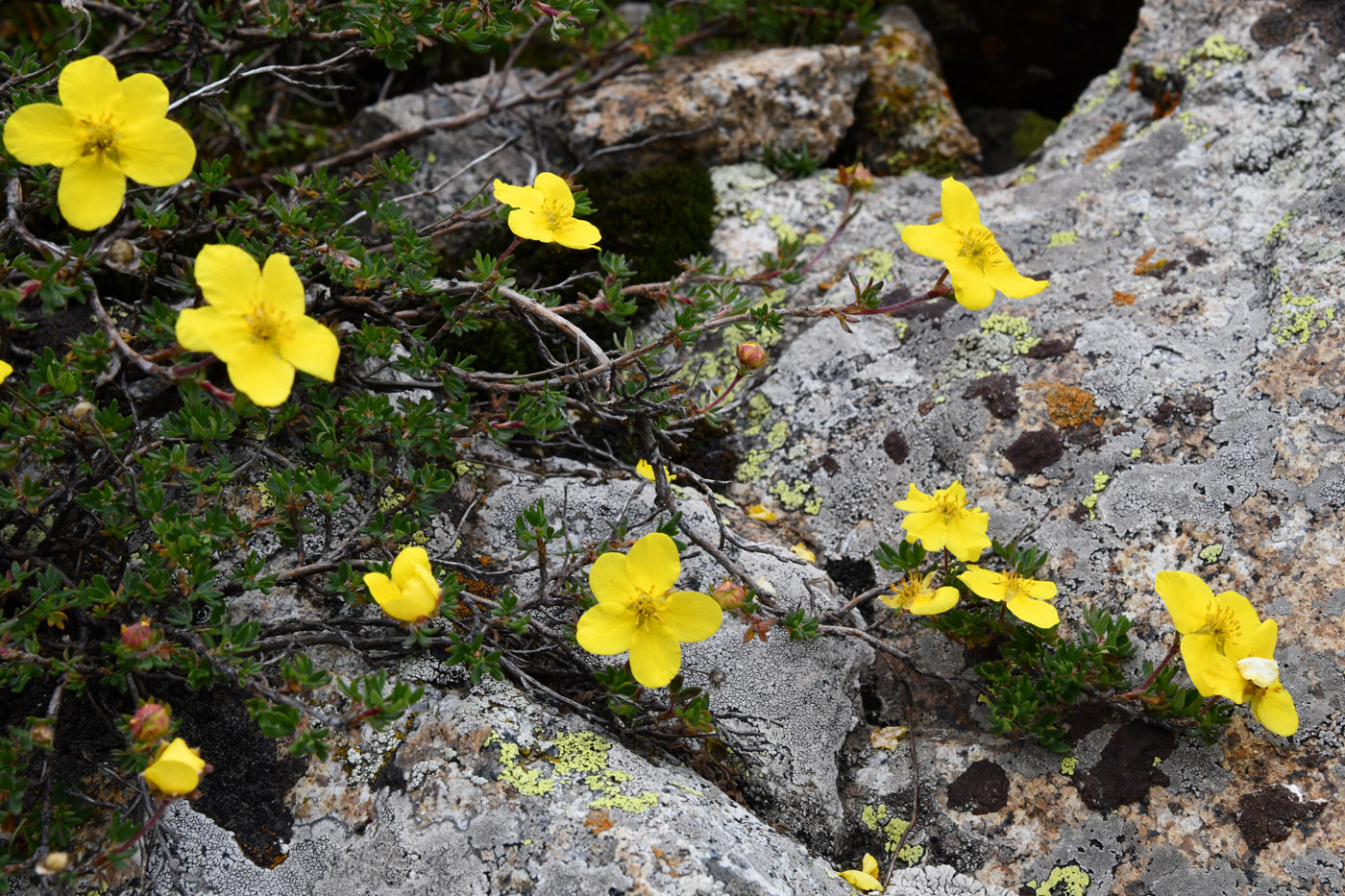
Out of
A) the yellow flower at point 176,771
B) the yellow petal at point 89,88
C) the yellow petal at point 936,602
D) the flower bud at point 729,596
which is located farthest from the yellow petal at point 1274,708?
the yellow petal at point 89,88

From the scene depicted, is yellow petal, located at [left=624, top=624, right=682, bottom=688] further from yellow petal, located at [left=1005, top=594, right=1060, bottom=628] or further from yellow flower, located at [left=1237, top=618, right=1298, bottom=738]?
yellow flower, located at [left=1237, top=618, right=1298, bottom=738]

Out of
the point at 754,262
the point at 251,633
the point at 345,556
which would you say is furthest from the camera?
the point at 754,262

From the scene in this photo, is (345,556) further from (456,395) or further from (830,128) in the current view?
(830,128)

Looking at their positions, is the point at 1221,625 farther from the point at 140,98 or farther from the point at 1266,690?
the point at 140,98

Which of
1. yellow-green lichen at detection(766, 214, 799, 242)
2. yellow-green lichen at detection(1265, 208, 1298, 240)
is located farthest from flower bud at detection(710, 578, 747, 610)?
yellow-green lichen at detection(1265, 208, 1298, 240)

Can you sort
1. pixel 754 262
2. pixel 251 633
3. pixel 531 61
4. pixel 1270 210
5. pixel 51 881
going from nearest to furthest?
pixel 51 881
pixel 251 633
pixel 1270 210
pixel 754 262
pixel 531 61

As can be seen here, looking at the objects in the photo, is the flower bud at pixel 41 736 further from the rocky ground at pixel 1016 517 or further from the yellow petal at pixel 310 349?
the yellow petal at pixel 310 349

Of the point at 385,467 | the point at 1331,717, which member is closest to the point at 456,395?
the point at 385,467
